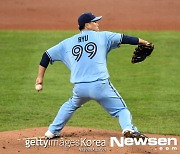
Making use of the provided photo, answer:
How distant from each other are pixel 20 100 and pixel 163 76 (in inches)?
126

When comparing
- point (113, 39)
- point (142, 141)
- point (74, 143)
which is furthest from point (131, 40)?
point (74, 143)

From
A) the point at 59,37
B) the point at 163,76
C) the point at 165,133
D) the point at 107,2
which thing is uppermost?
the point at 107,2

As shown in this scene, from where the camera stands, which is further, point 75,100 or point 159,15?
point 159,15

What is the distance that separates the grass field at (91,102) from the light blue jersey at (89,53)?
1842 mm

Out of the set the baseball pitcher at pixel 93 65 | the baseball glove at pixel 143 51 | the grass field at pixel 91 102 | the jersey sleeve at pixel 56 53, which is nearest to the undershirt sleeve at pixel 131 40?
the baseball pitcher at pixel 93 65


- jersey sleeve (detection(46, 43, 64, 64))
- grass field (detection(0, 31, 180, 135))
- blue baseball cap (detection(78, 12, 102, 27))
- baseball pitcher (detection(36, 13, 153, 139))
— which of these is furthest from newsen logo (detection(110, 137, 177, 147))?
blue baseball cap (detection(78, 12, 102, 27))

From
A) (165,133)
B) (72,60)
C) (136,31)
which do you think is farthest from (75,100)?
(136,31)

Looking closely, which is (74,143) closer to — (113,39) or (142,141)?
(142,141)

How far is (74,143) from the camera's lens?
860 centimetres

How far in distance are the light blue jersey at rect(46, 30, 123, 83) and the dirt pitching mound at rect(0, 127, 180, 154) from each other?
0.88 meters

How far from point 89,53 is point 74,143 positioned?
4.11 ft

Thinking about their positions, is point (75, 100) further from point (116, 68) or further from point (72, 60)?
point (116, 68)

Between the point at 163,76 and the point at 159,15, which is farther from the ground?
the point at 159,15

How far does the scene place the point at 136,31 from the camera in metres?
17.5
